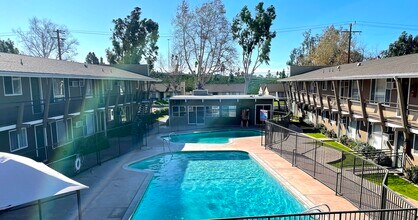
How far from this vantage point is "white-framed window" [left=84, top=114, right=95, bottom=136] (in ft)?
68.6

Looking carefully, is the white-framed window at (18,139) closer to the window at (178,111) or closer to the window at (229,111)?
the window at (178,111)

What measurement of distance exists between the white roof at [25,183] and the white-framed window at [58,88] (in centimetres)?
1211

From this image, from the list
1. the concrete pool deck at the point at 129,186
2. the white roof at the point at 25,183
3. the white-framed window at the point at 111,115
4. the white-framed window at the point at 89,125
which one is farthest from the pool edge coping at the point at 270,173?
the white-framed window at the point at 111,115

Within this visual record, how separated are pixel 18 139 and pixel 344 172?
56.2ft

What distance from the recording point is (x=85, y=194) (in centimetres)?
1160

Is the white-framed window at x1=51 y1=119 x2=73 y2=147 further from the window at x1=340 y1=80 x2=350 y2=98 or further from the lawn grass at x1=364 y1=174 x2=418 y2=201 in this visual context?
the window at x1=340 y1=80 x2=350 y2=98

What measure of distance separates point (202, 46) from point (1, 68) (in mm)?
31200

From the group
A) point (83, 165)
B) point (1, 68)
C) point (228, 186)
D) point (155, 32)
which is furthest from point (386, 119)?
point (155, 32)

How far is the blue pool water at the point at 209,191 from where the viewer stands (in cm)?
1123

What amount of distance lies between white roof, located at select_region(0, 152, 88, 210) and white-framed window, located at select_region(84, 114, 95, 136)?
15175mm

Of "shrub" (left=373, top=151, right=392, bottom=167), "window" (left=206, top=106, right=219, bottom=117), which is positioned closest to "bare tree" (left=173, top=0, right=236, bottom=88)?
"window" (left=206, top=106, right=219, bottom=117)

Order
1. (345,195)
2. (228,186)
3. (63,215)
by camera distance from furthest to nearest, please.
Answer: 1. (228,186)
2. (345,195)
3. (63,215)

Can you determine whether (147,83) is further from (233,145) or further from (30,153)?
(30,153)

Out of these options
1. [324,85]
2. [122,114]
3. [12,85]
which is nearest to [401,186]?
[324,85]
